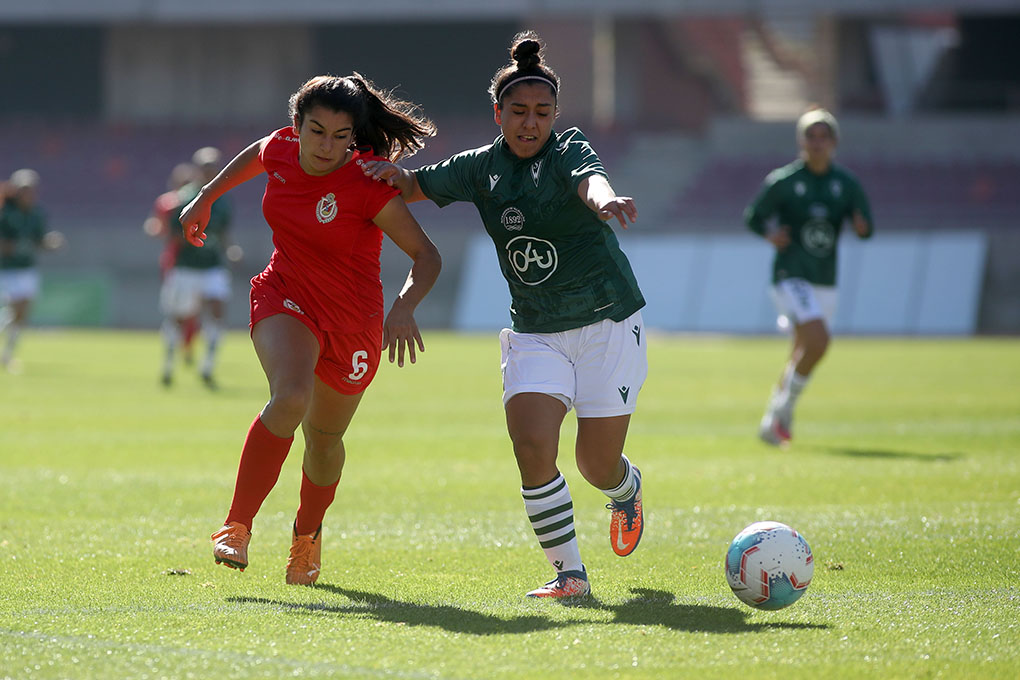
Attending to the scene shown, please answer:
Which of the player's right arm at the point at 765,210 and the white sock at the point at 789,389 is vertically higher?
the player's right arm at the point at 765,210

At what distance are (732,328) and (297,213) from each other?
25171 mm

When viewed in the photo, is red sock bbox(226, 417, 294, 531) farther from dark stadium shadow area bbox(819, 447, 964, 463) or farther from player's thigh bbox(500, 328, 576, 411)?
dark stadium shadow area bbox(819, 447, 964, 463)

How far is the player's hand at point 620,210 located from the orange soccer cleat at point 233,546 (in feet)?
6.37

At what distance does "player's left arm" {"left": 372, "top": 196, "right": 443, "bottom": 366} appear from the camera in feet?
17.8

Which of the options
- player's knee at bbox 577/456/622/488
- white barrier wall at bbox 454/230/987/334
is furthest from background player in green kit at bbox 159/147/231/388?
white barrier wall at bbox 454/230/987/334

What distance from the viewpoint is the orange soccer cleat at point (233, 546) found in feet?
17.4

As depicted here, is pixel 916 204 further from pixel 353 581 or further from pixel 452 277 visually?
pixel 353 581

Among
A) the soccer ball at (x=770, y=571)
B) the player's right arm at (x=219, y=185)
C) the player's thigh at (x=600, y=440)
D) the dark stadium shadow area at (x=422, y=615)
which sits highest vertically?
the player's right arm at (x=219, y=185)

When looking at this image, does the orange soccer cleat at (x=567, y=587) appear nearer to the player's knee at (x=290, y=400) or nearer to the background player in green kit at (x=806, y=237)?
the player's knee at (x=290, y=400)

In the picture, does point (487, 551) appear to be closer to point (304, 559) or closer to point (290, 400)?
point (304, 559)

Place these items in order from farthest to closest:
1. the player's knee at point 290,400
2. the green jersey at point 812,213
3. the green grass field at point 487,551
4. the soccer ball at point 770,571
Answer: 1. the green jersey at point 812,213
2. the player's knee at point 290,400
3. the soccer ball at point 770,571
4. the green grass field at point 487,551

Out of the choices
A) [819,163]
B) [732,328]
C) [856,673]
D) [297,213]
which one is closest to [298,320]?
[297,213]

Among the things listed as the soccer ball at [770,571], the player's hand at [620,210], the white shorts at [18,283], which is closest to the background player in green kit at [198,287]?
the white shorts at [18,283]

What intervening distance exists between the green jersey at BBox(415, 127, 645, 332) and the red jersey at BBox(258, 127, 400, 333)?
384 millimetres
